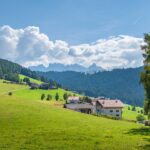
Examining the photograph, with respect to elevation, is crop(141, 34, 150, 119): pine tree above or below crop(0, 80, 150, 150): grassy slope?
above

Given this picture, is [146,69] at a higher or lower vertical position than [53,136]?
higher

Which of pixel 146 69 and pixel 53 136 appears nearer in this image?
pixel 53 136

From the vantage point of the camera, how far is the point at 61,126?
224 ft

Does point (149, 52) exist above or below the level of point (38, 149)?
above

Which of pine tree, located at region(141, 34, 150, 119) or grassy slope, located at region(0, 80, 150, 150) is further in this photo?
pine tree, located at region(141, 34, 150, 119)

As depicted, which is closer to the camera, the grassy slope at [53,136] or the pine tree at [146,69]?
the grassy slope at [53,136]

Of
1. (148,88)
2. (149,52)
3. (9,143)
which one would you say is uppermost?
(149,52)

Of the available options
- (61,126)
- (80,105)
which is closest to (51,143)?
(61,126)

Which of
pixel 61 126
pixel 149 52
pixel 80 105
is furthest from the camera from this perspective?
pixel 80 105

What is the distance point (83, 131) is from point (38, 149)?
18.3m

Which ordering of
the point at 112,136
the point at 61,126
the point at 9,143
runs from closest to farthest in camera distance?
the point at 9,143, the point at 112,136, the point at 61,126

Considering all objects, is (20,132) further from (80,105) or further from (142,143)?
(80,105)

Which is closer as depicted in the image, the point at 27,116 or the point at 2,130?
the point at 2,130

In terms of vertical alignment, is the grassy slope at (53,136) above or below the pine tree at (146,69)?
below
